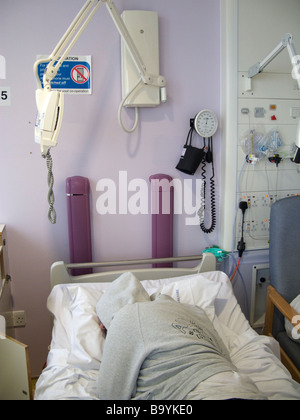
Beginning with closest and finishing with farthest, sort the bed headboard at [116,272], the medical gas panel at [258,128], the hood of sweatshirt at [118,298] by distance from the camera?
the hood of sweatshirt at [118,298]
the bed headboard at [116,272]
the medical gas panel at [258,128]

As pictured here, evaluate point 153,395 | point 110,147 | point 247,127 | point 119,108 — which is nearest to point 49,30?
point 119,108

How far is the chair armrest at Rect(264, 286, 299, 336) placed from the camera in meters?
1.42

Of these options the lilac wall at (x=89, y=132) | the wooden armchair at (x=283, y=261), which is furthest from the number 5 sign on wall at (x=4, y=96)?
the wooden armchair at (x=283, y=261)

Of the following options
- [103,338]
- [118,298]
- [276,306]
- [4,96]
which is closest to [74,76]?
[4,96]

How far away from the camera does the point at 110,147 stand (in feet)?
5.61

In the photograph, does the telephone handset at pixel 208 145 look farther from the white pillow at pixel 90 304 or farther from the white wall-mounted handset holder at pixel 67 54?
the white pillow at pixel 90 304

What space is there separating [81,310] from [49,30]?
1.38 m

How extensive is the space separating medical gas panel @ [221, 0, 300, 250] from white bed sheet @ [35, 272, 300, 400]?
0.45 meters

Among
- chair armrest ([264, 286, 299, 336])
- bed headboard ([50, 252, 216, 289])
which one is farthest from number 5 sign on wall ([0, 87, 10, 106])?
chair armrest ([264, 286, 299, 336])

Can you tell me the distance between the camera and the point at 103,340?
4.00 ft

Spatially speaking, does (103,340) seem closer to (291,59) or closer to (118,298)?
(118,298)

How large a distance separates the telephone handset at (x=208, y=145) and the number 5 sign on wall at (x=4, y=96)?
0.99 meters

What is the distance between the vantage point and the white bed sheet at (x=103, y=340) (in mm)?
1080

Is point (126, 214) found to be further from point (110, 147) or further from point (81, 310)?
point (81, 310)
